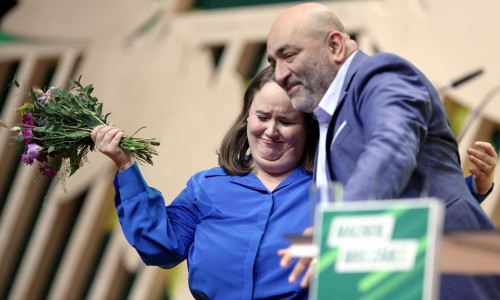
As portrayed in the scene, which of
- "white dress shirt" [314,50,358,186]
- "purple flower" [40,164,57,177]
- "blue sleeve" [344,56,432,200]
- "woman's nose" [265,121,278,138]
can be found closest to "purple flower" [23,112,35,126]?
"purple flower" [40,164,57,177]

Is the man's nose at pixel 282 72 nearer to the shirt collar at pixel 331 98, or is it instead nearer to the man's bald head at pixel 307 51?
the man's bald head at pixel 307 51

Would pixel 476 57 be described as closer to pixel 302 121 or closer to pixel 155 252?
pixel 302 121

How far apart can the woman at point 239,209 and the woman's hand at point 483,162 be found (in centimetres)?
48

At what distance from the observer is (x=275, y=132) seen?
8.48 ft

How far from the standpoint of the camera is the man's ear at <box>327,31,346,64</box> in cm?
230

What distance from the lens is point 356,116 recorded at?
2.13 meters

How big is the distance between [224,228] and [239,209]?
0.25 ft

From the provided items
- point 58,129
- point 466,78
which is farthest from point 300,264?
point 466,78

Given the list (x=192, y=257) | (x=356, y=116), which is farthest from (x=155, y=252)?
(x=356, y=116)

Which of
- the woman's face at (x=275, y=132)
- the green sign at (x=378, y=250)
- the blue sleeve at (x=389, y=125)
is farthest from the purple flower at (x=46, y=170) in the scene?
the green sign at (x=378, y=250)

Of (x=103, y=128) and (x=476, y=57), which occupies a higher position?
(x=476, y=57)

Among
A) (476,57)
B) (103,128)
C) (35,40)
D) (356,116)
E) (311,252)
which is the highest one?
(476,57)

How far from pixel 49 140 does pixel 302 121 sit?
780mm

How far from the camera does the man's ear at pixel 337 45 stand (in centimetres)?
230
